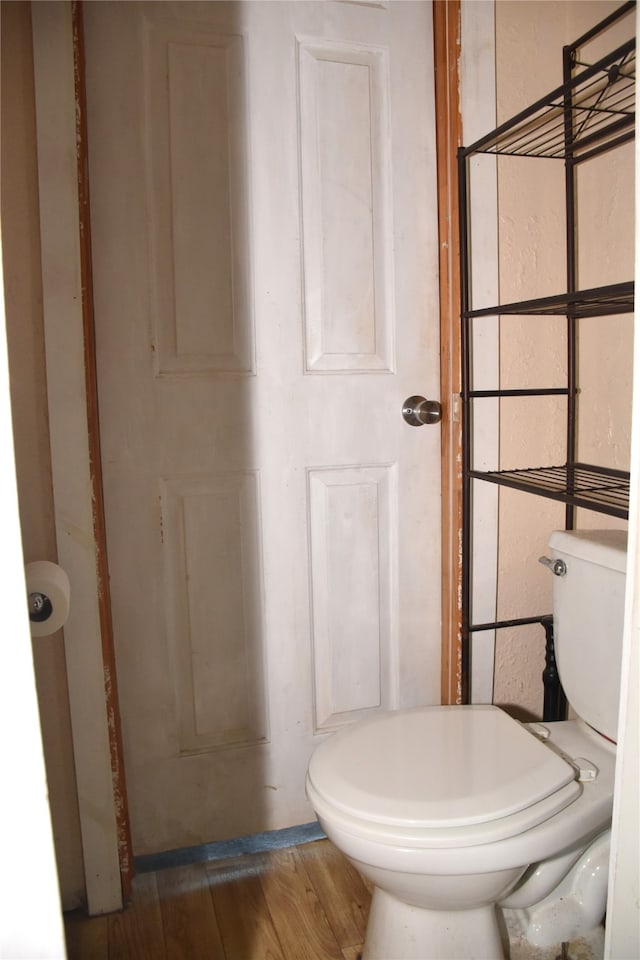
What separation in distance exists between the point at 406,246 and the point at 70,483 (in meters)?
0.82

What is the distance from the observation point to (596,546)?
46.6 inches

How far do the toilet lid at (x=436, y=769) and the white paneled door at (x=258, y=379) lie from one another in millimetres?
303

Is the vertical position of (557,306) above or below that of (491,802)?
above

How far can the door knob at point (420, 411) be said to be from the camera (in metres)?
1.47

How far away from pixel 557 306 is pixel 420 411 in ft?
1.11

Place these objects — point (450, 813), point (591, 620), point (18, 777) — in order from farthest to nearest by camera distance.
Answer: point (591, 620) < point (450, 813) < point (18, 777)

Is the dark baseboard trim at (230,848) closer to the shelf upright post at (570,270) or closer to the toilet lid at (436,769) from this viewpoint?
the toilet lid at (436,769)

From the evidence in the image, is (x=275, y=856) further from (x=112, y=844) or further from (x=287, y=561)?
(x=287, y=561)

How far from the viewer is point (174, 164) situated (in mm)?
1305

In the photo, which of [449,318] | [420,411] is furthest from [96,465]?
[449,318]

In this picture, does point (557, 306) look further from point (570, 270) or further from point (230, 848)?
point (230, 848)

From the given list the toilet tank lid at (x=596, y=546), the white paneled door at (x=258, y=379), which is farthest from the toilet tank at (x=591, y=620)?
the white paneled door at (x=258, y=379)

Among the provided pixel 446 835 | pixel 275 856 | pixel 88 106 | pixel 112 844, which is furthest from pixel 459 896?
pixel 88 106

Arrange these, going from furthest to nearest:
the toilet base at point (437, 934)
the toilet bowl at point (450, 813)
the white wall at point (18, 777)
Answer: the toilet base at point (437, 934) < the toilet bowl at point (450, 813) < the white wall at point (18, 777)
